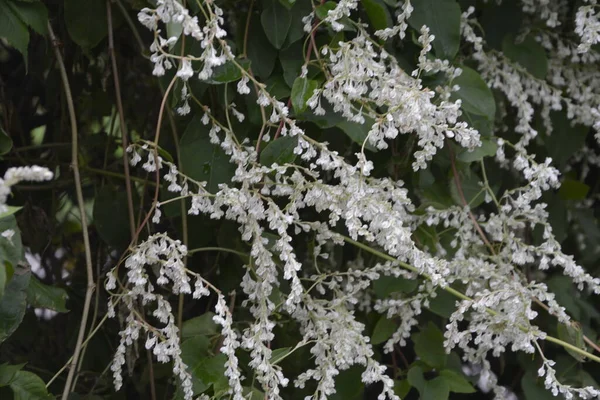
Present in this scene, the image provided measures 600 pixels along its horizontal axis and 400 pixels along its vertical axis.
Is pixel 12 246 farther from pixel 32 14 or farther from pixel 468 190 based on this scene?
pixel 468 190

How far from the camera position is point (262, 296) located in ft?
3.46

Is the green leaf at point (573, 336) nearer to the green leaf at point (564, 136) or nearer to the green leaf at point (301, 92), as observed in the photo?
the green leaf at point (564, 136)

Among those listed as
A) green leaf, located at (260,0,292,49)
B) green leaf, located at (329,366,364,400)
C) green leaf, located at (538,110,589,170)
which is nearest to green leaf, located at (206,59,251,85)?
green leaf, located at (260,0,292,49)

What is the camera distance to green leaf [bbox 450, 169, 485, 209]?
4.44ft

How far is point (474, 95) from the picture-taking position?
49.6 inches

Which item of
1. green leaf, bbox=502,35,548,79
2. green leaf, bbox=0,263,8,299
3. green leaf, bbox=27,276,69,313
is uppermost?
green leaf, bbox=502,35,548,79

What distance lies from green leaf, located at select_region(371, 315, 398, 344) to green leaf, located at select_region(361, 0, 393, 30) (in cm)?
50

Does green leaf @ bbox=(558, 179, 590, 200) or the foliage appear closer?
the foliage

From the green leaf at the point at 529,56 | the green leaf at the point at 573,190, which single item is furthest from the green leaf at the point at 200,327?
the green leaf at the point at 573,190

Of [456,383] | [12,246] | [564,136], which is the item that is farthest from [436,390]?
[12,246]

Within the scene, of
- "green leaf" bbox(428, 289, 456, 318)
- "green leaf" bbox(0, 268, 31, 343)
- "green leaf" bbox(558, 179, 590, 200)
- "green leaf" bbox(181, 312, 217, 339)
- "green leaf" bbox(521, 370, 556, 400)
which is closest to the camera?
"green leaf" bbox(0, 268, 31, 343)

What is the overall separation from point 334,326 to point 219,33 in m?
0.45

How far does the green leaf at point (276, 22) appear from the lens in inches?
43.8

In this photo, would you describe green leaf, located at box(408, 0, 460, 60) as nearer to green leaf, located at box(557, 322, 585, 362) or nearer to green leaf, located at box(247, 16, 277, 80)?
green leaf, located at box(247, 16, 277, 80)
